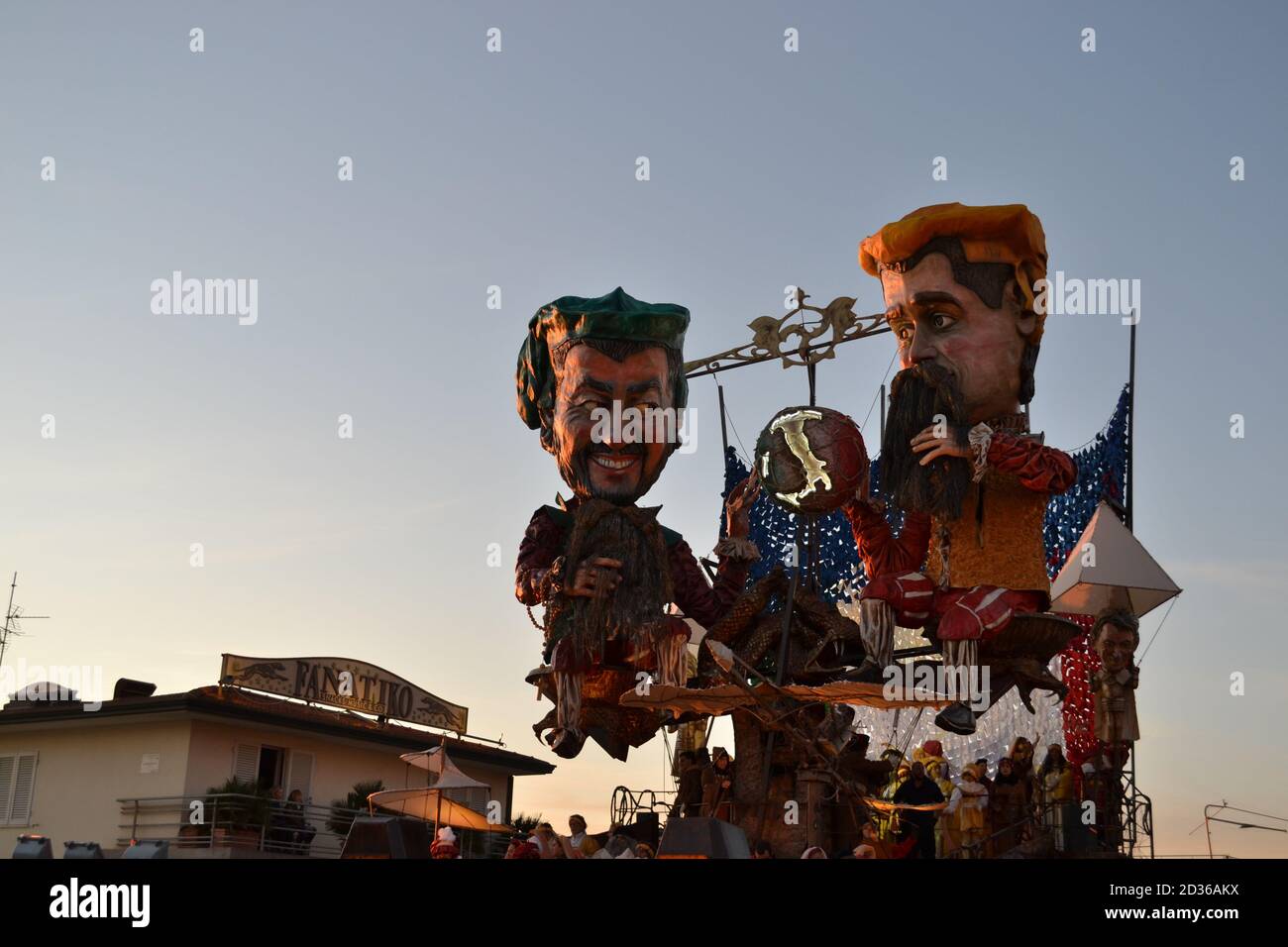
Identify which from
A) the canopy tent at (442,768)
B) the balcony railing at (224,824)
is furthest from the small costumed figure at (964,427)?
the balcony railing at (224,824)

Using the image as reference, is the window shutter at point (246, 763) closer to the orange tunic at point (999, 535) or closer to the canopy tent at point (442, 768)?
the canopy tent at point (442, 768)

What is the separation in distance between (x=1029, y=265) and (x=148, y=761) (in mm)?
13991

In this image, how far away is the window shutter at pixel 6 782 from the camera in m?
23.1

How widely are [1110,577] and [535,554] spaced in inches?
229

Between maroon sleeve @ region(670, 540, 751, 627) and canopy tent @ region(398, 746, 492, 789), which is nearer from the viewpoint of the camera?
maroon sleeve @ region(670, 540, 751, 627)

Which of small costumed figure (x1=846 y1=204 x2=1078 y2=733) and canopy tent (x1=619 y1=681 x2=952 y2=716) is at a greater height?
small costumed figure (x1=846 y1=204 x2=1078 y2=733)

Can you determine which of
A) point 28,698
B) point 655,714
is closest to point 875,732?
point 655,714

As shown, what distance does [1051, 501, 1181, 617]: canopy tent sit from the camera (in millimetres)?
16047

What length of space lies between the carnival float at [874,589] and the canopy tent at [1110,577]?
0.09ft

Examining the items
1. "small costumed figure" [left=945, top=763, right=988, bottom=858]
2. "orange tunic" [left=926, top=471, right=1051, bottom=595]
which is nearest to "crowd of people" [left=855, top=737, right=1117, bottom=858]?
Result: "small costumed figure" [left=945, top=763, right=988, bottom=858]

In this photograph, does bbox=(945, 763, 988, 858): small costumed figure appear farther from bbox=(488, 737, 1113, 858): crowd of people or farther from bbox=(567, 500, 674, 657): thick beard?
bbox=(567, 500, 674, 657): thick beard

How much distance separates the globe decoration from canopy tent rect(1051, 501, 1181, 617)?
2.70 meters

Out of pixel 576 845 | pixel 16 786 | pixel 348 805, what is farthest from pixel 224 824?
pixel 576 845
